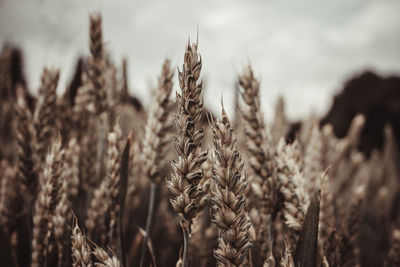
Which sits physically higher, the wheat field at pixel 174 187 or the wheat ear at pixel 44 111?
the wheat ear at pixel 44 111

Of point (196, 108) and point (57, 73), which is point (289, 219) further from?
point (57, 73)

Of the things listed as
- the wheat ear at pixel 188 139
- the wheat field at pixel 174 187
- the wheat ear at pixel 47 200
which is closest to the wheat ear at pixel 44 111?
the wheat field at pixel 174 187

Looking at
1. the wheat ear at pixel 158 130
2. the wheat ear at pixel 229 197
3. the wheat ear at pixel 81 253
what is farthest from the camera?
the wheat ear at pixel 158 130

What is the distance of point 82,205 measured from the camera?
6.06ft

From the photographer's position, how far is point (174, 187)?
0.71 metres

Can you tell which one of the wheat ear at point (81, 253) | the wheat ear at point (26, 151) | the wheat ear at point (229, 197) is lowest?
the wheat ear at point (81, 253)

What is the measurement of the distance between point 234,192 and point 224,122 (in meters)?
0.18

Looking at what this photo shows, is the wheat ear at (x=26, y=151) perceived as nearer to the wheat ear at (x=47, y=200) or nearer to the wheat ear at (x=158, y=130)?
the wheat ear at (x=47, y=200)

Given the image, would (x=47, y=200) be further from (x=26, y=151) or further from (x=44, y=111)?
(x=44, y=111)

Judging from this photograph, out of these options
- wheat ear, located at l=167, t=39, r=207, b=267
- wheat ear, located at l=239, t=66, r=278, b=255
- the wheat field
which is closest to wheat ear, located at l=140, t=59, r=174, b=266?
the wheat field

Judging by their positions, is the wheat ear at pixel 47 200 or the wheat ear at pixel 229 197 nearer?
the wheat ear at pixel 229 197

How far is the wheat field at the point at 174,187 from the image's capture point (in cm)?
68

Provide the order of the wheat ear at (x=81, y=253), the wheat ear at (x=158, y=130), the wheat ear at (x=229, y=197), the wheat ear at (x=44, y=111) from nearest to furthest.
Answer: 1. the wheat ear at (x=229, y=197)
2. the wheat ear at (x=81, y=253)
3. the wheat ear at (x=158, y=130)
4. the wheat ear at (x=44, y=111)

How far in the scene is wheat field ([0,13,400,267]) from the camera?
68cm
